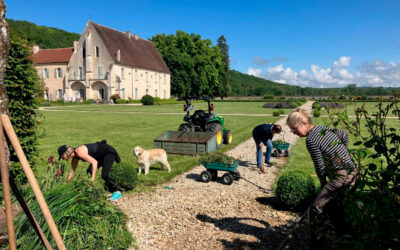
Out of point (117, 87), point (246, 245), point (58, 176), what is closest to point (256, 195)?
point (246, 245)

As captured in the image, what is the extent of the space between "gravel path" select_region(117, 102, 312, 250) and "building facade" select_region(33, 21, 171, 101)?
43027 millimetres

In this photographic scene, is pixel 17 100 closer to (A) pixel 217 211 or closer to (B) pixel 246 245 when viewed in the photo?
(A) pixel 217 211

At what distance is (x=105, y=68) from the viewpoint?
46188mm

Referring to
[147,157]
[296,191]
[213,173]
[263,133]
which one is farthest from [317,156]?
[147,157]

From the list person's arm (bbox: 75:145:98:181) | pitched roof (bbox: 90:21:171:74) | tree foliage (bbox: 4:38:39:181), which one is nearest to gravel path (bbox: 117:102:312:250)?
person's arm (bbox: 75:145:98:181)

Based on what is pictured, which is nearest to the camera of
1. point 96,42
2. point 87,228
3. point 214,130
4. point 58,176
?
point 87,228

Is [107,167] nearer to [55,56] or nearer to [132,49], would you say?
[132,49]

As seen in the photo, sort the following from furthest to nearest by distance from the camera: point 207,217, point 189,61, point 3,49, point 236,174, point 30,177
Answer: point 189,61 < point 236,174 < point 207,217 < point 3,49 < point 30,177

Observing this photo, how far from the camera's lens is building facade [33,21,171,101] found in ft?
151

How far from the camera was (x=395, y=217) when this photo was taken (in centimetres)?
187


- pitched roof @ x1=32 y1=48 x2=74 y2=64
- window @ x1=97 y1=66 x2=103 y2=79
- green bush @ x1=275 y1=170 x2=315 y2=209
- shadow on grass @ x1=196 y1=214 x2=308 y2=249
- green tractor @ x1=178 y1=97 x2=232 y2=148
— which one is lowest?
shadow on grass @ x1=196 y1=214 x2=308 y2=249

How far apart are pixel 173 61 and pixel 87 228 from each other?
57.3 meters

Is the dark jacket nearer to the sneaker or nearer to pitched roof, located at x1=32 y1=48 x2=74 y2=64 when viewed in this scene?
the sneaker

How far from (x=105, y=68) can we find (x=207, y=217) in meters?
45.5
